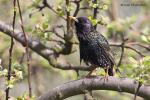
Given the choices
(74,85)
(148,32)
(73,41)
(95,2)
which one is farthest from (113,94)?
(74,85)

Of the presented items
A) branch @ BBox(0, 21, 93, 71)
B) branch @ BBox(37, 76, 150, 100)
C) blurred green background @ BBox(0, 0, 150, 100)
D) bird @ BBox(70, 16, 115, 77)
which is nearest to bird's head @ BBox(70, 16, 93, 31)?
bird @ BBox(70, 16, 115, 77)

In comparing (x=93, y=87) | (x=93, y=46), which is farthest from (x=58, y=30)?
(x=93, y=87)

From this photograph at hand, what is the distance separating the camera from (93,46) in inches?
175

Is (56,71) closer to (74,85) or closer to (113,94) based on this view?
(113,94)

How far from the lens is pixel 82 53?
14.6 ft

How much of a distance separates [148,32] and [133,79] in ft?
5.36

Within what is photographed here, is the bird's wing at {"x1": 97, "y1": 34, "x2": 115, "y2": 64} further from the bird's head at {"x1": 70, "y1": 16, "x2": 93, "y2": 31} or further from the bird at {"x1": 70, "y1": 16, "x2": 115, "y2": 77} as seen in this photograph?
the bird's head at {"x1": 70, "y1": 16, "x2": 93, "y2": 31}

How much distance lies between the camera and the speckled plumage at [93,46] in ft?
14.5

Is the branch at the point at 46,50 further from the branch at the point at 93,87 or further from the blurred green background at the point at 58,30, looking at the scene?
the branch at the point at 93,87

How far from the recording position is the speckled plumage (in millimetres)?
4410

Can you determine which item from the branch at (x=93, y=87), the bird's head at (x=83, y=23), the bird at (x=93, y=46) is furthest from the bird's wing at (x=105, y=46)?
the branch at (x=93, y=87)

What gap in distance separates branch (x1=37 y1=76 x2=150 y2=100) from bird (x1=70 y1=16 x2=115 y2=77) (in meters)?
0.73

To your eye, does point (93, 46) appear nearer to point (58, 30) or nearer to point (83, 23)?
point (83, 23)

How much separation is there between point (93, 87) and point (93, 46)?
2.82ft
